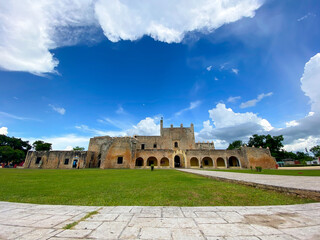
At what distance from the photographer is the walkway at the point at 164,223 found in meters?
1.89

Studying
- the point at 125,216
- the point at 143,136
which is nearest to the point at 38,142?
the point at 143,136

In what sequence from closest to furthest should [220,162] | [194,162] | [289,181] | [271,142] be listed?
[289,181]
[194,162]
[220,162]
[271,142]

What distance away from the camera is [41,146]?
148 feet

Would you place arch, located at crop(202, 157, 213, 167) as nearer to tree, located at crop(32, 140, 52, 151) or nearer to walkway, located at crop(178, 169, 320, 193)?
walkway, located at crop(178, 169, 320, 193)

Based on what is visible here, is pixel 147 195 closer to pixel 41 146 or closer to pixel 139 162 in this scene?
pixel 139 162

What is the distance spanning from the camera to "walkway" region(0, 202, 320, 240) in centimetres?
189

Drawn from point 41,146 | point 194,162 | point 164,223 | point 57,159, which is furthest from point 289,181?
point 41,146

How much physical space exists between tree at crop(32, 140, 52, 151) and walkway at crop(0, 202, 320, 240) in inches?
2155

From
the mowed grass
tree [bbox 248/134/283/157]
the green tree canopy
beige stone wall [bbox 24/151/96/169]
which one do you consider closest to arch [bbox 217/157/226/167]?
tree [bbox 248/134/283/157]

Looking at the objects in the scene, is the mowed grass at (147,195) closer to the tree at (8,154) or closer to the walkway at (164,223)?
the walkway at (164,223)

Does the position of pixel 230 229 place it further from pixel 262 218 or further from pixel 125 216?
pixel 125 216

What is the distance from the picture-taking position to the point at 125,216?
2645mm

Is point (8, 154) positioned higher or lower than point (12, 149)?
lower

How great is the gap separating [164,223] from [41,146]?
5780 centimetres
